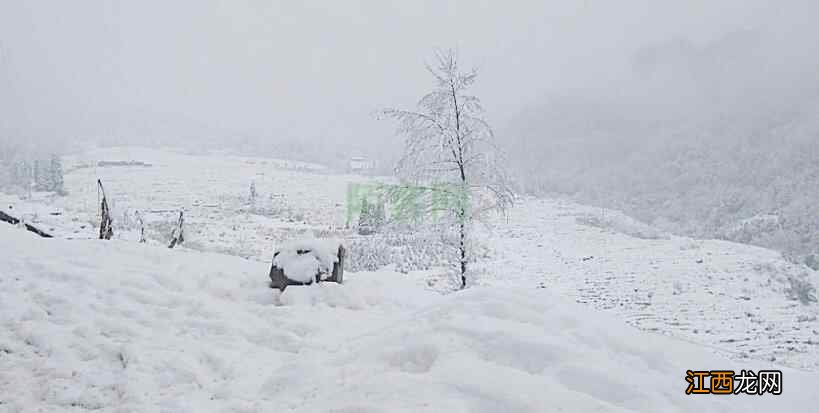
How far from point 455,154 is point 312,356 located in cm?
1074

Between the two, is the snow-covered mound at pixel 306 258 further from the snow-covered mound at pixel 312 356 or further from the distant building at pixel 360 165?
the distant building at pixel 360 165

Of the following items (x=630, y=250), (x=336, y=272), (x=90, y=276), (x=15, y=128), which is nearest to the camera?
(x=90, y=276)

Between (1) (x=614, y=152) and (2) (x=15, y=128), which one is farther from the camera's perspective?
(1) (x=614, y=152)

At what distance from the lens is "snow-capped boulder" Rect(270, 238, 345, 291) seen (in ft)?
28.8

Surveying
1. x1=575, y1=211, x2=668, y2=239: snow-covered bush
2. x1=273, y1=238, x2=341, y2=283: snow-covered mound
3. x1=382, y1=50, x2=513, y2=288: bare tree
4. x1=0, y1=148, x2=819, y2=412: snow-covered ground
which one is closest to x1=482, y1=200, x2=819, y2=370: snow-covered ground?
x1=382, y1=50, x2=513, y2=288: bare tree

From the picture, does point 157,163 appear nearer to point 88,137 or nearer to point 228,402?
point 88,137

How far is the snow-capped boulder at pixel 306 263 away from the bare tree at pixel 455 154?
6737mm

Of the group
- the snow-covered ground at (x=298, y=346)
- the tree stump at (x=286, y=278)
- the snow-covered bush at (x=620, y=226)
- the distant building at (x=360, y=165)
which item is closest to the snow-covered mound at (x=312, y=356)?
the snow-covered ground at (x=298, y=346)

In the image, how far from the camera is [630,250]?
38.5 m

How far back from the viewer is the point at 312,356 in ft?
19.8

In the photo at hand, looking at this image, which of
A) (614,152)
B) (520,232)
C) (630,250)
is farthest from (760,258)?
(614,152)

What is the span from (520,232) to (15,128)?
252 feet

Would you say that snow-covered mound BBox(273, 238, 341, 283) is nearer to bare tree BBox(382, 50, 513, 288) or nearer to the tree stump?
the tree stump

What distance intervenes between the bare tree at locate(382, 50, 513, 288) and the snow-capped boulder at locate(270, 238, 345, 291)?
6.74 metres
